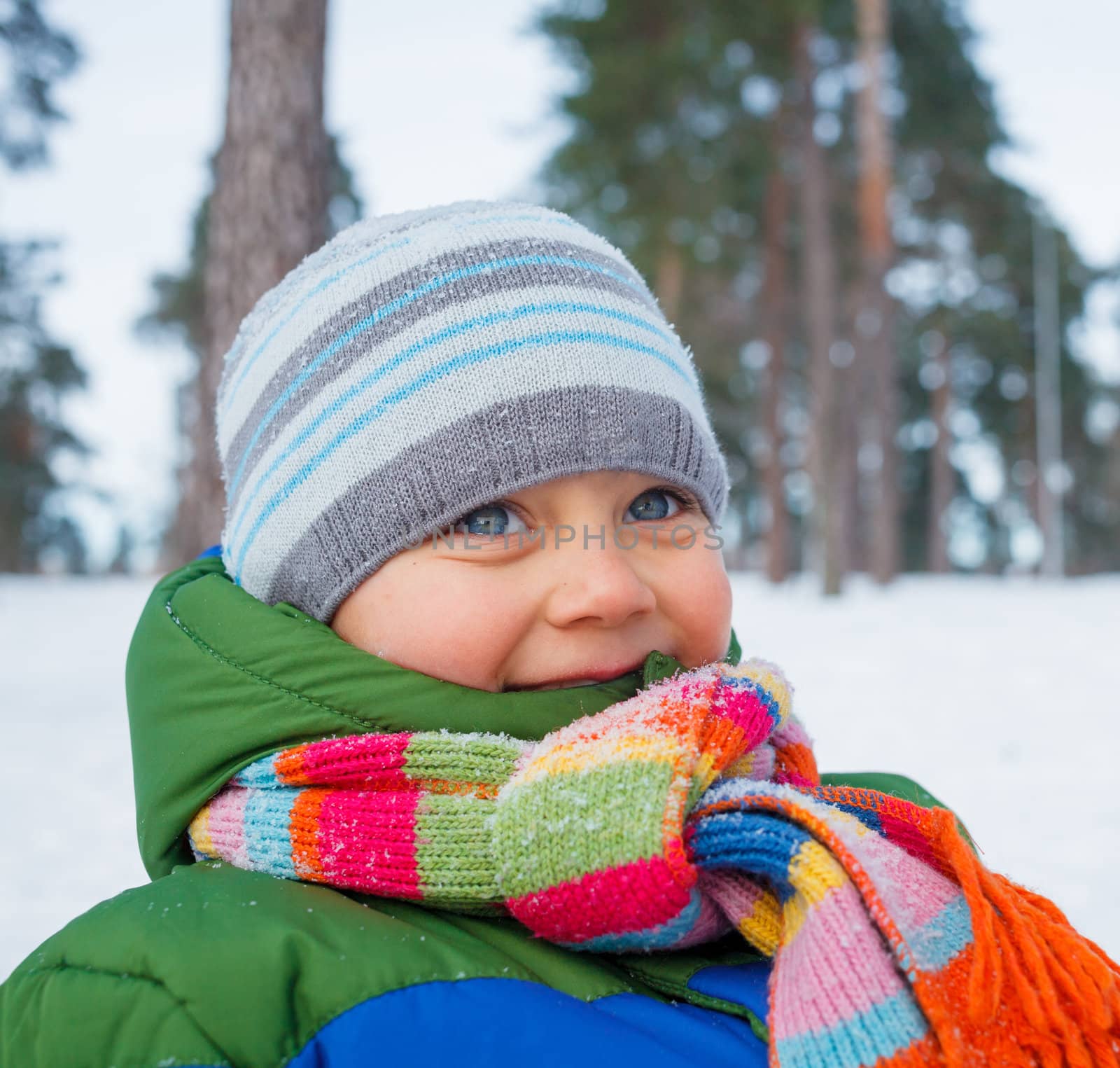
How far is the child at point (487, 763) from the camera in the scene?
2.70 ft

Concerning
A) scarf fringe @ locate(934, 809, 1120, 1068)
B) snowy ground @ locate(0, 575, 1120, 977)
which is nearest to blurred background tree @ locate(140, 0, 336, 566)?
snowy ground @ locate(0, 575, 1120, 977)

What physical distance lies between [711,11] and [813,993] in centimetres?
1114

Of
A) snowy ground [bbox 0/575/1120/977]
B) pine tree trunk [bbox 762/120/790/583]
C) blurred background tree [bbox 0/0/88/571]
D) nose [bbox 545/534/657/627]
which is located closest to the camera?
nose [bbox 545/534/657/627]

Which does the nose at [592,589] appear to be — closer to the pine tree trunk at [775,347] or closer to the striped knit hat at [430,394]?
the striped knit hat at [430,394]

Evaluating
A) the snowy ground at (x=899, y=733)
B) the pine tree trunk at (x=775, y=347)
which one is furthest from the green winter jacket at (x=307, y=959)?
the pine tree trunk at (x=775, y=347)

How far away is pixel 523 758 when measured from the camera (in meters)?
1.01

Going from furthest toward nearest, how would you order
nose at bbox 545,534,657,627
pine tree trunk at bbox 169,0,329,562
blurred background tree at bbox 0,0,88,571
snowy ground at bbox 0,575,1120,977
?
blurred background tree at bbox 0,0,88,571
pine tree trunk at bbox 169,0,329,562
snowy ground at bbox 0,575,1120,977
nose at bbox 545,534,657,627

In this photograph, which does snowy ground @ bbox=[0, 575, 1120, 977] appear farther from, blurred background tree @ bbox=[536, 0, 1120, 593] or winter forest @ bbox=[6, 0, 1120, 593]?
blurred background tree @ bbox=[536, 0, 1120, 593]

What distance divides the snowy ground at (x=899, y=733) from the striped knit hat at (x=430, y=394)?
4.54ft

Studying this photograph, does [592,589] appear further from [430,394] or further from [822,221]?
[822,221]

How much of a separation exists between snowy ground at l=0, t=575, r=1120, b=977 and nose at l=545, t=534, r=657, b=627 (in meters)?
1.61

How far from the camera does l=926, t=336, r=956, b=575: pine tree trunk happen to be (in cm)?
1933

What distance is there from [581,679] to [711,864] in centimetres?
29

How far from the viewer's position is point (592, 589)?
3.46ft
